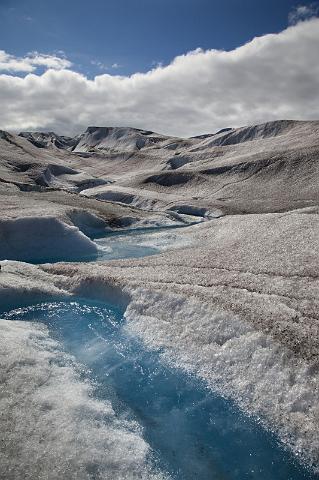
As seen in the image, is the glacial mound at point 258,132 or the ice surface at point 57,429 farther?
the glacial mound at point 258,132

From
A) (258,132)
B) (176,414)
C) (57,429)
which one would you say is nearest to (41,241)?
(176,414)

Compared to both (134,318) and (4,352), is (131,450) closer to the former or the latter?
(4,352)

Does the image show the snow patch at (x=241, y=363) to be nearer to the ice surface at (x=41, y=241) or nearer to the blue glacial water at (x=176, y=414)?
the blue glacial water at (x=176, y=414)

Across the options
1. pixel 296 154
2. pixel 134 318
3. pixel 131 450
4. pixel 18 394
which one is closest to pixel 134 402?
pixel 131 450

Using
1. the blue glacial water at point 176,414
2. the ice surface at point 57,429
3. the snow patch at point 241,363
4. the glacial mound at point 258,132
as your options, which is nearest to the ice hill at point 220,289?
the snow patch at point 241,363

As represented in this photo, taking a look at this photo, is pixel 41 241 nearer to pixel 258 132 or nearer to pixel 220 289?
pixel 220 289

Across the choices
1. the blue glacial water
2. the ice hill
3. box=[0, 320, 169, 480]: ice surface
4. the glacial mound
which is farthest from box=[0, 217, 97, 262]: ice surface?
the glacial mound

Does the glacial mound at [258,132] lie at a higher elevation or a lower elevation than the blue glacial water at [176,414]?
higher

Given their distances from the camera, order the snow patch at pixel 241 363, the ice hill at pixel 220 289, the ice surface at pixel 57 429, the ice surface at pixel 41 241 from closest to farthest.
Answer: the ice surface at pixel 57 429 → the snow patch at pixel 241 363 → the ice hill at pixel 220 289 → the ice surface at pixel 41 241

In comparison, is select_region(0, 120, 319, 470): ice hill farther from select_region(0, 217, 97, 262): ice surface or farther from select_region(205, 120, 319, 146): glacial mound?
select_region(205, 120, 319, 146): glacial mound

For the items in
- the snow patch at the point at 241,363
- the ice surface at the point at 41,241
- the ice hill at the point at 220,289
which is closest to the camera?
the snow patch at the point at 241,363
